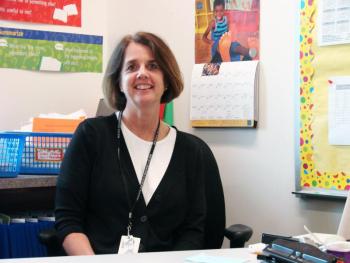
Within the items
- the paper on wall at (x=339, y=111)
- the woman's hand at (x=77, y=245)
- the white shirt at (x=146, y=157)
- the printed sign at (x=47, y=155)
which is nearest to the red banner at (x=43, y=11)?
the printed sign at (x=47, y=155)

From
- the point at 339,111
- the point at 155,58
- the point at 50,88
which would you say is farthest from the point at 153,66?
the point at 50,88

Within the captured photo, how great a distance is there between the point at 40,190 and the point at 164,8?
1112 millimetres

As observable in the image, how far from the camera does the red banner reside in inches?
93.8

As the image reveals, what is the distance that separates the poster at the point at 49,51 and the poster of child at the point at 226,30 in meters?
0.64

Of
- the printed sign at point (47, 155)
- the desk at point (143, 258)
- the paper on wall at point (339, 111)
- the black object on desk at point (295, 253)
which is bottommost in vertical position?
the desk at point (143, 258)

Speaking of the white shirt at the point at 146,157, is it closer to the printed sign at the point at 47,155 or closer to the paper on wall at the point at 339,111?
the printed sign at the point at 47,155

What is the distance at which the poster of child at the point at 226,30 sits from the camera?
210 cm

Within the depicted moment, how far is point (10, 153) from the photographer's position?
1882 mm

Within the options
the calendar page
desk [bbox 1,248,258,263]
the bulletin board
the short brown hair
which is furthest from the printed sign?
the bulletin board

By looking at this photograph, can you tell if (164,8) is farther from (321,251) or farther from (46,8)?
(321,251)

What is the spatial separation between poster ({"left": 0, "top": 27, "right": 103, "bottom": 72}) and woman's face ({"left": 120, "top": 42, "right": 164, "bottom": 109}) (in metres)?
0.82

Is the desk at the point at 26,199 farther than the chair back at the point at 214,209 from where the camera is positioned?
Yes

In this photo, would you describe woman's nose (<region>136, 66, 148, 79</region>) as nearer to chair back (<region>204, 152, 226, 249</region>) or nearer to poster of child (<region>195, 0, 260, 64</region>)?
chair back (<region>204, 152, 226, 249</region>)

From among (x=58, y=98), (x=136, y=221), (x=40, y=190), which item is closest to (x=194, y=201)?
(x=136, y=221)
